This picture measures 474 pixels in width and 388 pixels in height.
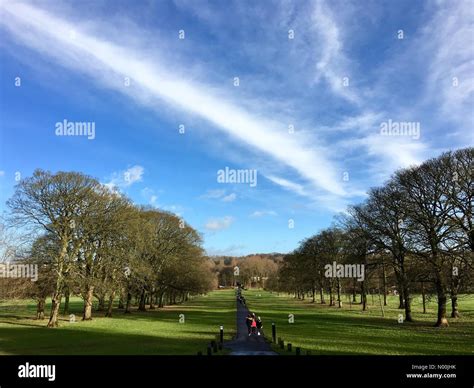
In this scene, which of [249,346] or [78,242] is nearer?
[249,346]

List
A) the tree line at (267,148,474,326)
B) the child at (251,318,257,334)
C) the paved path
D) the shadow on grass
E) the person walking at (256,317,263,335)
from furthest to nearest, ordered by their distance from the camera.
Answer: the tree line at (267,148,474,326) → the person walking at (256,317,263,335) → the child at (251,318,257,334) → the shadow on grass → the paved path

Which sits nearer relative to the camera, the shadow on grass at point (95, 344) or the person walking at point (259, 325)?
the shadow on grass at point (95, 344)

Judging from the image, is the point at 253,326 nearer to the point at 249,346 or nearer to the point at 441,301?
the point at 249,346

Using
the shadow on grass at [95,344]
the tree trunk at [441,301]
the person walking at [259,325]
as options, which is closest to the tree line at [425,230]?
the tree trunk at [441,301]

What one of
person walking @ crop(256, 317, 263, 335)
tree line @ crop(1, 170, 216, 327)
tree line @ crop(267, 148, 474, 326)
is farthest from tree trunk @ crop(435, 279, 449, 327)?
tree line @ crop(1, 170, 216, 327)

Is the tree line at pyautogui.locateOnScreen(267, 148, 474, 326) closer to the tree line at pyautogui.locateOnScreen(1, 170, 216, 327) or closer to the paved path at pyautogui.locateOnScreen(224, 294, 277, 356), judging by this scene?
the paved path at pyautogui.locateOnScreen(224, 294, 277, 356)

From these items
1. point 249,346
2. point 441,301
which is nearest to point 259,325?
point 249,346

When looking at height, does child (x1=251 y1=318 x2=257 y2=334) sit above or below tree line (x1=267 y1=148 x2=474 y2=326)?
below

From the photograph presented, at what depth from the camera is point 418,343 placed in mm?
28344

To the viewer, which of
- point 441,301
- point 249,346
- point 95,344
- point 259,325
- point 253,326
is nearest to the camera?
point 249,346

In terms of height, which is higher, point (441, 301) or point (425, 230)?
point (425, 230)

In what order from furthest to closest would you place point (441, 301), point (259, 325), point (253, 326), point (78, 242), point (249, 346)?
point (78, 242) → point (441, 301) → point (259, 325) → point (253, 326) → point (249, 346)

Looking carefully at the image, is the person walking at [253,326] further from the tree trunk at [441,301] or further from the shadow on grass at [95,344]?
the tree trunk at [441,301]
